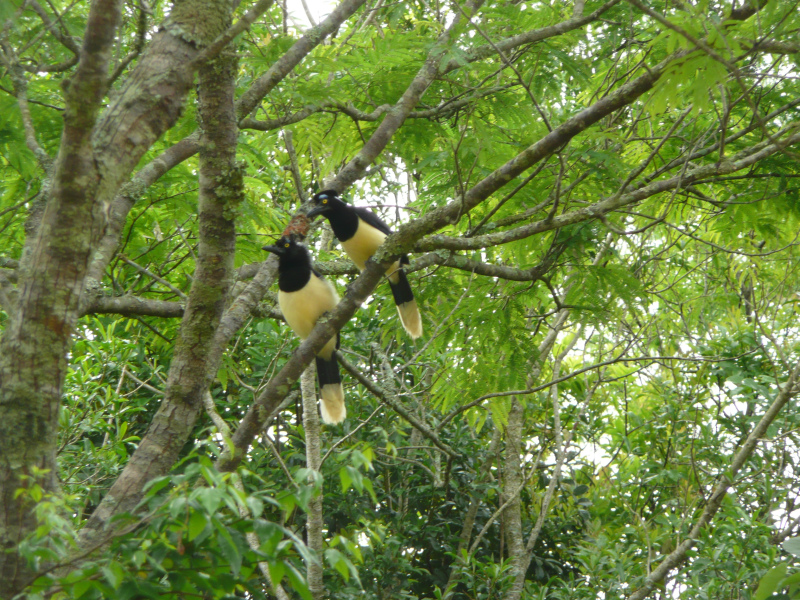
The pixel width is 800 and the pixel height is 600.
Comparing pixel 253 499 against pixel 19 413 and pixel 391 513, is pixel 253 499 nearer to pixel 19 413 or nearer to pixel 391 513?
pixel 19 413

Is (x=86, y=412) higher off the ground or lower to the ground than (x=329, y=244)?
lower

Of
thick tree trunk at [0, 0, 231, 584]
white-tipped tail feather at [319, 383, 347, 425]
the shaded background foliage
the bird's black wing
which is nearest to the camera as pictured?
thick tree trunk at [0, 0, 231, 584]

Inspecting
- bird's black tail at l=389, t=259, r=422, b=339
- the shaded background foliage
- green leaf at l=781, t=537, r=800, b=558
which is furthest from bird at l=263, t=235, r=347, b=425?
green leaf at l=781, t=537, r=800, b=558

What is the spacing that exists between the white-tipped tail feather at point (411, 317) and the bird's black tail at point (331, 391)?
62 centimetres

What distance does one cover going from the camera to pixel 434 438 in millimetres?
5102

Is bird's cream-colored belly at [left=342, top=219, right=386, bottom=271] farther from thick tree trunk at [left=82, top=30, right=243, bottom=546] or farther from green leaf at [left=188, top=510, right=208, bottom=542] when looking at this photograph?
green leaf at [left=188, top=510, right=208, bottom=542]

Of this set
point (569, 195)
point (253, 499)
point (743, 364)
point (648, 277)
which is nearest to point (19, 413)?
point (253, 499)

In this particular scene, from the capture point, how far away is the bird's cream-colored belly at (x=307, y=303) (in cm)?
Answer: 547

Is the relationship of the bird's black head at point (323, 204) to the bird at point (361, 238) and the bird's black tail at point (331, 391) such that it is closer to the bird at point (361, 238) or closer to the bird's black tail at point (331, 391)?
the bird at point (361, 238)

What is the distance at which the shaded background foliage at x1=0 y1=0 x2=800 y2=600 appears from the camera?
13.7 ft

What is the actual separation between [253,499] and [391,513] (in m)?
5.35

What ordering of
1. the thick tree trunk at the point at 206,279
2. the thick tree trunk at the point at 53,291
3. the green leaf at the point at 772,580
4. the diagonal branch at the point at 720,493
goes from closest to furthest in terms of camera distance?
the green leaf at the point at 772,580 < the thick tree trunk at the point at 53,291 < the thick tree trunk at the point at 206,279 < the diagonal branch at the point at 720,493

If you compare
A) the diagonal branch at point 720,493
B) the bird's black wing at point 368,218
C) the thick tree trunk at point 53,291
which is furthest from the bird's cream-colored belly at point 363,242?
the thick tree trunk at point 53,291

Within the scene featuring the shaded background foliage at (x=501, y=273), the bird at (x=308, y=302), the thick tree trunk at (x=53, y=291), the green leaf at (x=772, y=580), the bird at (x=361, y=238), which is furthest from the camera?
the bird at (x=361, y=238)
